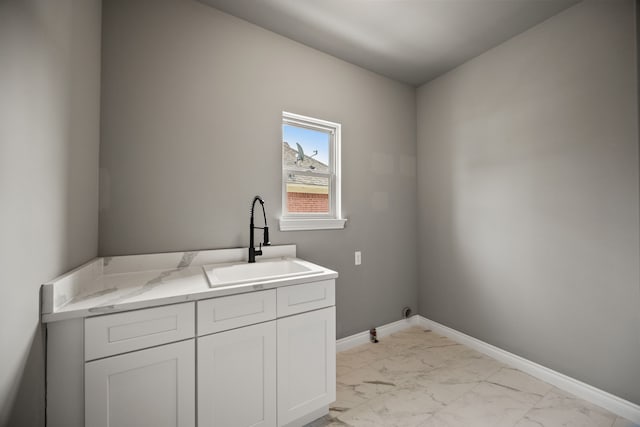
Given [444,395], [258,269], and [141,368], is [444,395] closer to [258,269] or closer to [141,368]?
[258,269]

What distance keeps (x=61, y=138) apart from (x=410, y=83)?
2995mm

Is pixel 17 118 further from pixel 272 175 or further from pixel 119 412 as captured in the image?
pixel 272 175

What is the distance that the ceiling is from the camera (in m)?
1.81

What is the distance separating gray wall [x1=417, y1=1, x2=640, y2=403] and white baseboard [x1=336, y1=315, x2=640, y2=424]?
0.18 feet

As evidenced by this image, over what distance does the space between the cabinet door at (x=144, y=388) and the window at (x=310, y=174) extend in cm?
115

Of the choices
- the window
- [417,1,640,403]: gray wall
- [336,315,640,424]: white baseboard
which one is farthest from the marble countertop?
[417,1,640,403]: gray wall

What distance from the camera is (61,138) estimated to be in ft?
3.60

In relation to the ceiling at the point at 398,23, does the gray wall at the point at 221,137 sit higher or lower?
lower

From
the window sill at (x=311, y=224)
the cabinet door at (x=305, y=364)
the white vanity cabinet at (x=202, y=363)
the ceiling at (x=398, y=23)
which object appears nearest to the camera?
the white vanity cabinet at (x=202, y=363)

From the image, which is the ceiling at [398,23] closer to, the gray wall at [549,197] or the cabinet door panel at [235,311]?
the gray wall at [549,197]

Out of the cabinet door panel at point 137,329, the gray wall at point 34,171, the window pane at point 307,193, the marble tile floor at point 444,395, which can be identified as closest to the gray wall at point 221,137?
the window pane at point 307,193

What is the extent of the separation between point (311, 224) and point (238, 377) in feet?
4.03

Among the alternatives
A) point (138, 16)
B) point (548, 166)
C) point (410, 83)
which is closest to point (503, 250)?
point (548, 166)

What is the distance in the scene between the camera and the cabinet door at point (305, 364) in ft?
4.52
